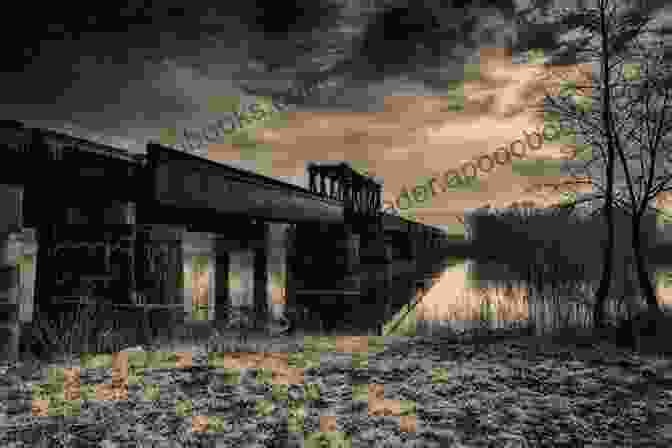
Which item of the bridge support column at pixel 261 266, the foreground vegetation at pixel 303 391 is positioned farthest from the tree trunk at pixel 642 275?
the bridge support column at pixel 261 266

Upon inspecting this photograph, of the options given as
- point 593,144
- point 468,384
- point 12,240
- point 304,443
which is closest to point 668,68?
point 593,144

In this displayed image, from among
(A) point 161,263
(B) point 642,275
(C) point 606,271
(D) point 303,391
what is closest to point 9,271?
(A) point 161,263

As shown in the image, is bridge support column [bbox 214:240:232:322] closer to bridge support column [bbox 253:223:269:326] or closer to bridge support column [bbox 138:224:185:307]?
bridge support column [bbox 253:223:269:326]

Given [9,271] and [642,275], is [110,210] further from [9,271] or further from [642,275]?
[642,275]

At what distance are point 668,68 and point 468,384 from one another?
13.9 meters

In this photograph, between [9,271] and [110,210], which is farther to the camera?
[110,210]

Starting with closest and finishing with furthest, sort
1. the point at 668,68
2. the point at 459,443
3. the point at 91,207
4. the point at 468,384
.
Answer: the point at 459,443 < the point at 468,384 < the point at 91,207 < the point at 668,68

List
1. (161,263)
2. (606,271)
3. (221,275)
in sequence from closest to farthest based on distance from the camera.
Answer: (161,263) → (606,271) → (221,275)

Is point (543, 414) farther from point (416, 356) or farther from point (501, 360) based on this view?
point (416, 356)

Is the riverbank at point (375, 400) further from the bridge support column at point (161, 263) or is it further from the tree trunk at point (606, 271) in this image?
the tree trunk at point (606, 271)

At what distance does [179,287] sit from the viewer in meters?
8.62

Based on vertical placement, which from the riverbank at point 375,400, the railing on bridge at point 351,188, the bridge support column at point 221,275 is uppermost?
the railing on bridge at point 351,188

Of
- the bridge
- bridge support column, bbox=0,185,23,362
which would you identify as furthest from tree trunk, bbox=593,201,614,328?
bridge support column, bbox=0,185,23,362

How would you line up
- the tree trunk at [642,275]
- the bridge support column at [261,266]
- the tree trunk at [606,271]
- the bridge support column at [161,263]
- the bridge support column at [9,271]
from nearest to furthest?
the bridge support column at [9,271], the bridge support column at [161,263], the tree trunk at [606,271], the tree trunk at [642,275], the bridge support column at [261,266]
